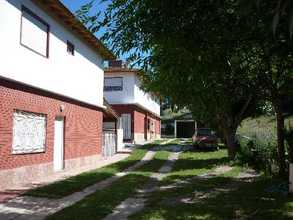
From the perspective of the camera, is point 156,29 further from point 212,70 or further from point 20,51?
point 20,51

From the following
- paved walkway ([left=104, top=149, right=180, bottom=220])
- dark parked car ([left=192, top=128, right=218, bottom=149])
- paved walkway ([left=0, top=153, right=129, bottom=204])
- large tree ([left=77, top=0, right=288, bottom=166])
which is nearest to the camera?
large tree ([left=77, top=0, right=288, bottom=166])

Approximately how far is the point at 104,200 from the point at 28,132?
4707 mm

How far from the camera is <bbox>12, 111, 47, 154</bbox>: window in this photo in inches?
583

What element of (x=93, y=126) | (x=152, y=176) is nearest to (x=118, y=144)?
(x=93, y=126)

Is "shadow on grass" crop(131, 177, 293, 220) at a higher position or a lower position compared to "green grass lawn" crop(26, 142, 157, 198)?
lower

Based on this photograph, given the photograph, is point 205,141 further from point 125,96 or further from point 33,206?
point 33,206

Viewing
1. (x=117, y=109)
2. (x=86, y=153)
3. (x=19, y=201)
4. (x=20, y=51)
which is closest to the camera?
(x=19, y=201)

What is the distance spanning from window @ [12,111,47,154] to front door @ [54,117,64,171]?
166 cm

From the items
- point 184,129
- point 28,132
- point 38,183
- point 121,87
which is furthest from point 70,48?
point 184,129

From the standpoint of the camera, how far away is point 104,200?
1216 centimetres

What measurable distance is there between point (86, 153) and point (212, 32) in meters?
15.5

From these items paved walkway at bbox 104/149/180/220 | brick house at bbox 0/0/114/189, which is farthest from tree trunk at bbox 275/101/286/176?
brick house at bbox 0/0/114/189

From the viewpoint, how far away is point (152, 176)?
1845 cm

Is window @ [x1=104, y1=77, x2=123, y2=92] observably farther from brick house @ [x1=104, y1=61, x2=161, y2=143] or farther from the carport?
the carport
